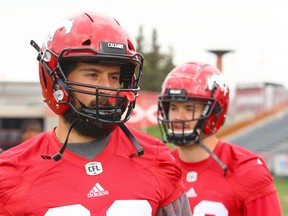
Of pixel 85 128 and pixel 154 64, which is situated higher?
pixel 85 128

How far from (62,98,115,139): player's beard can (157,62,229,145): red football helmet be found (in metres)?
1.22

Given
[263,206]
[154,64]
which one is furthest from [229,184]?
[154,64]

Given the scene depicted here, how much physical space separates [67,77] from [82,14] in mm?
322

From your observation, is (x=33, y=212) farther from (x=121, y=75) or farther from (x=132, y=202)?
(x=121, y=75)

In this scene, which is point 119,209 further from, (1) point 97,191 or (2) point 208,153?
(2) point 208,153

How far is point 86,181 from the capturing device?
7.15 feet

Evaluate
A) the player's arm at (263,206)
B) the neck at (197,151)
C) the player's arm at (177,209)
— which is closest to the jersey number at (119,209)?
the player's arm at (177,209)

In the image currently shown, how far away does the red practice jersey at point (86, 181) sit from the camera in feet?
6.85

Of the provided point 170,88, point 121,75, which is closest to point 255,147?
point 170,88

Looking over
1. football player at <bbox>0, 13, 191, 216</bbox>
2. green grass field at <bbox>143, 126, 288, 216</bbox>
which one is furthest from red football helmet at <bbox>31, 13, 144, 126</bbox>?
green grass field at <bbox>143, 126, 288, 216</bbox>

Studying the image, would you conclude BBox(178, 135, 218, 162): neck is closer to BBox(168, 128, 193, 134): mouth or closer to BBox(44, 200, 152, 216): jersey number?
BBox(168, 128, 193, 134): mouth

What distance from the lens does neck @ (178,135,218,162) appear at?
3.61 m

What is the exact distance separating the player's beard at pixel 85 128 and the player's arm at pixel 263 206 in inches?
51.6

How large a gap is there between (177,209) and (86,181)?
1.46 ft
